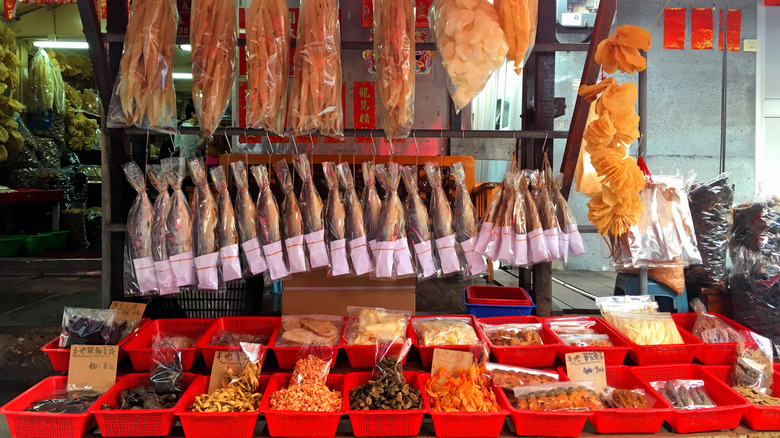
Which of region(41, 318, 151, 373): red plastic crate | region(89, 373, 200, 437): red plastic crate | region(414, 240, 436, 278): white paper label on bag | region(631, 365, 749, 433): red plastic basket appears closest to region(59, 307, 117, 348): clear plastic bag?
region(41, 318, 151, 373): red plastic crate

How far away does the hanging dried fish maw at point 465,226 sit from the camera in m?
2.48

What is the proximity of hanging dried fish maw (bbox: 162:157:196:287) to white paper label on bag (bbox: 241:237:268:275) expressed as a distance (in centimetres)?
25

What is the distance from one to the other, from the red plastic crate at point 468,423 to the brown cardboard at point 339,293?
1.09 m

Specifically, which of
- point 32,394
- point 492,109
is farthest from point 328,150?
point 32,394

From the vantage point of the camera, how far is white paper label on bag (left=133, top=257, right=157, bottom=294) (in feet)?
7.59

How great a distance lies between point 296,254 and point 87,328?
100cm

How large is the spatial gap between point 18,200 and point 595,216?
6760mm

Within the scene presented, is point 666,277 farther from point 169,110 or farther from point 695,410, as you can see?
point 169,110

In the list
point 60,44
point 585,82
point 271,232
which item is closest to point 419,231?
point 271,232

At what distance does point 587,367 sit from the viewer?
2.16 m

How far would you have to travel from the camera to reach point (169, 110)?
231 cm

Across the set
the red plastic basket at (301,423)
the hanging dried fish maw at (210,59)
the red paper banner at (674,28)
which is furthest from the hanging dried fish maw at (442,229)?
the red paper banner at (674,28)

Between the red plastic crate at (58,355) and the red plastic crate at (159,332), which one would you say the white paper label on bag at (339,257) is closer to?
the red plastic crate at (159,332)

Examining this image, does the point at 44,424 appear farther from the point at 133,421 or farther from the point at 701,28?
the point at 701,28
